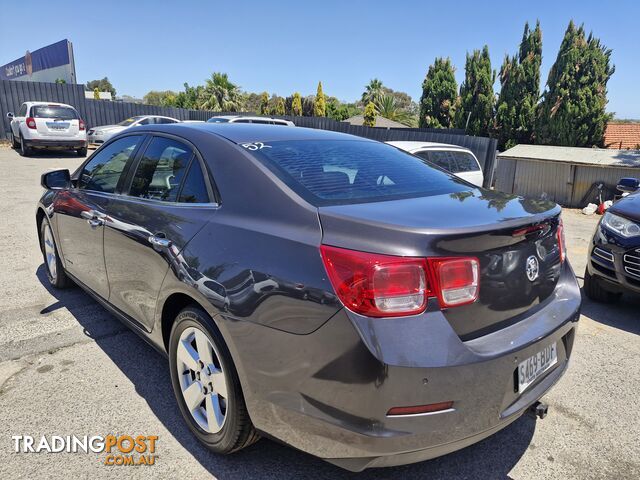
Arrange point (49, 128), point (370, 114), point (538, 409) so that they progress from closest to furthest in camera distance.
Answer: point (538, 409), point (49, 128), point (370, 114)

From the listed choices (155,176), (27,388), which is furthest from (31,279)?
(155,176)

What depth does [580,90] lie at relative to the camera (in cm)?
1809

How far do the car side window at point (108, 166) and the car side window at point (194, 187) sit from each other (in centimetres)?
83

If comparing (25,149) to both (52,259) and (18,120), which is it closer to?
(18,120)

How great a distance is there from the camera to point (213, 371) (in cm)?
222

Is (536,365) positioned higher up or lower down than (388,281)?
lower down

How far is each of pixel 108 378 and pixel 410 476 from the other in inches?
78.2

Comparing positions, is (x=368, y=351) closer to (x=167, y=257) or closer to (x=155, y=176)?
(x=167, y=257)

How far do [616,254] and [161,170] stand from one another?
13.0 feet

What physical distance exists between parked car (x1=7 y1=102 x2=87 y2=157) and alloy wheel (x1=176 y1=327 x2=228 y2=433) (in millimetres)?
15358

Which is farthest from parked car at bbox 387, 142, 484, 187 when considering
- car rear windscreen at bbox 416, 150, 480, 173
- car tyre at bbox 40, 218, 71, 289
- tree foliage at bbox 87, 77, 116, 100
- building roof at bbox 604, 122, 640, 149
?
tree foliage at bbox 87, 77, 116, 100

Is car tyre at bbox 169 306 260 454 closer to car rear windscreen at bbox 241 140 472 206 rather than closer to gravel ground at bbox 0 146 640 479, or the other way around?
gravel ground at bbox 0 146 640 479

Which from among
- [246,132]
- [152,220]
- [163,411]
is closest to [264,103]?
[246,132]

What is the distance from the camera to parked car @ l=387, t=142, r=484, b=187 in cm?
758
